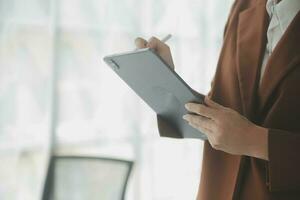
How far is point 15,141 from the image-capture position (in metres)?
1.52

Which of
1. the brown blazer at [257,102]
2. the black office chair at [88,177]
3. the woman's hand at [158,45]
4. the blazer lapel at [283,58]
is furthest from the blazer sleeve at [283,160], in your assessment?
the black office chair at [88,177]

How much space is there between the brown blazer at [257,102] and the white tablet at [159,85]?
0.11m

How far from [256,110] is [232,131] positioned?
0.11 meters

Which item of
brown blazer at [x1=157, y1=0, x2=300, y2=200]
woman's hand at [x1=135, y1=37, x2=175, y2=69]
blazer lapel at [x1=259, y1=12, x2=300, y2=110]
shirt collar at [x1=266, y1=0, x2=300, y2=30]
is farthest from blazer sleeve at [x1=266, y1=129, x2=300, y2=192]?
woman's hand at [x1=135, y1=37, x2=175, y2=69]

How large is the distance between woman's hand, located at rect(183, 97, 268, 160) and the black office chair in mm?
693

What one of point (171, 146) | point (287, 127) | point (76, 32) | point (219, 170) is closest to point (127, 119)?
point (171, 146)

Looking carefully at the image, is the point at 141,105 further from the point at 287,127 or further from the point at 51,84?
the point at 287,127

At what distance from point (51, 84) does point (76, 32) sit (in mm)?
266

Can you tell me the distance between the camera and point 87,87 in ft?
5.54

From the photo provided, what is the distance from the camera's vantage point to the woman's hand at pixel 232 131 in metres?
0.76

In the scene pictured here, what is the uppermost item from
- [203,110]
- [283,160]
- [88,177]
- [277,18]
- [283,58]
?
[277,18]

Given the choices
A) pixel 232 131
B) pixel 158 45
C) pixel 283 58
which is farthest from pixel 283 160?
pixel 158 45

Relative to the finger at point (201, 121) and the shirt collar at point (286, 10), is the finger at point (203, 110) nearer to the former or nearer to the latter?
the finger at point (201, 121)

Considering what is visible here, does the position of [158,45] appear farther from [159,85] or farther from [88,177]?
[88,177]
